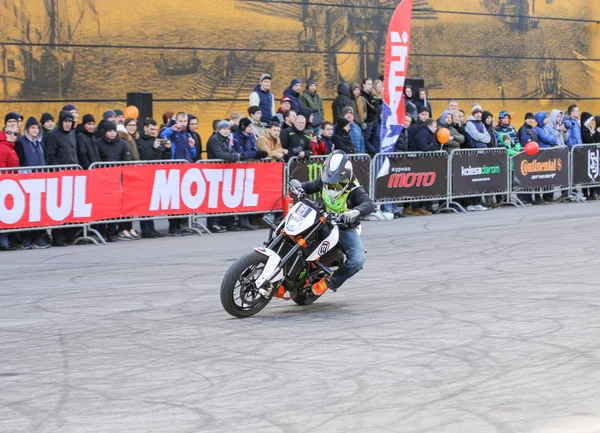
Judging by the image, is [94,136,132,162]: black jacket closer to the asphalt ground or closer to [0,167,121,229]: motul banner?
[0,167,121,229]: motul banner

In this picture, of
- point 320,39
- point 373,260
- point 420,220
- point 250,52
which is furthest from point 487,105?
point 373,260

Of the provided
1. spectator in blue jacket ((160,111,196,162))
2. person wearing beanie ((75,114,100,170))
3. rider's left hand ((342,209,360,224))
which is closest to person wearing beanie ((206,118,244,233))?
spectator in blue jacket ((160,111,196,162))

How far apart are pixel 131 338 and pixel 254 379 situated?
1.95 metres

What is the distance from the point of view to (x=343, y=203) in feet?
35.8

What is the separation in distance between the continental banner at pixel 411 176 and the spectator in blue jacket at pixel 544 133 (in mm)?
3458

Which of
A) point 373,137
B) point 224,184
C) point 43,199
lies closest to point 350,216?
point 43,199

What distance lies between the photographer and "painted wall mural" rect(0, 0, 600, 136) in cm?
2067

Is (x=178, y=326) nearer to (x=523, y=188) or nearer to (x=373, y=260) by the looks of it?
(x=373, y=260)

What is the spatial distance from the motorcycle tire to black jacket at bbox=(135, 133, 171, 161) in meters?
7.56

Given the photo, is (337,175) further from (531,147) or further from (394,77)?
(531,147)

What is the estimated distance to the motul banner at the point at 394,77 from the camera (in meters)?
19.7

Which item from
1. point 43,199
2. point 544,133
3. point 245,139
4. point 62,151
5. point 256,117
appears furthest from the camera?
point 544,133

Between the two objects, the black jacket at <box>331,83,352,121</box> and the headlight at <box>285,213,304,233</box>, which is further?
the black jacket at <box>331,83,352,121</box>

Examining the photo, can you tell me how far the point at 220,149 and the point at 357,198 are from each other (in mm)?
7185
